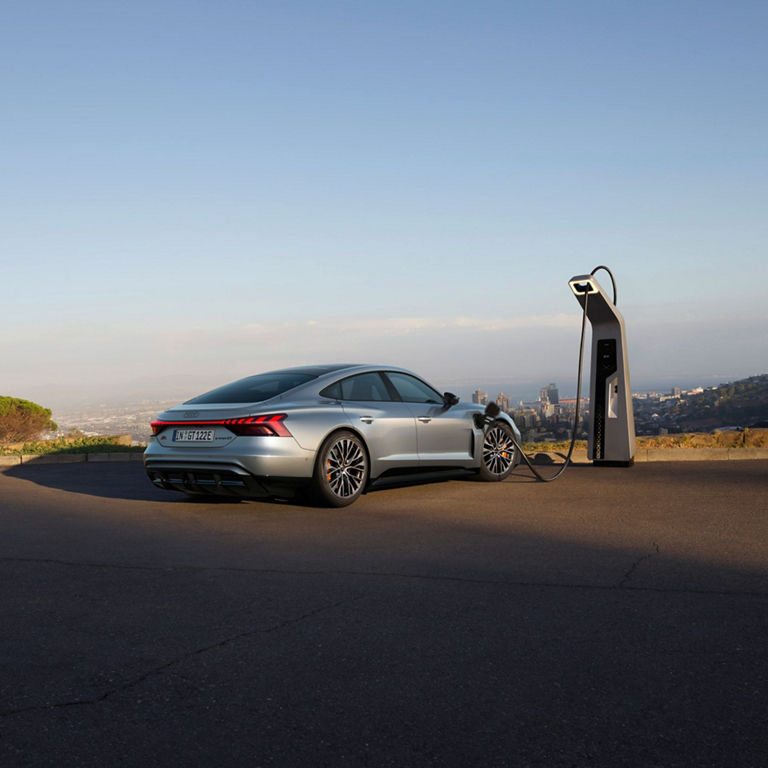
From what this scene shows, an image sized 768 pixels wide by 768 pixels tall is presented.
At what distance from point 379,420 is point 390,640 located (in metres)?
5.75

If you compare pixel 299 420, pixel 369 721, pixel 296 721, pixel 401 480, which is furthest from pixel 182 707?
pixel 401 480

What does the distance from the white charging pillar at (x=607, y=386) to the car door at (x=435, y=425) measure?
3.31m

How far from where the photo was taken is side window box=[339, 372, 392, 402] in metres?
10.3

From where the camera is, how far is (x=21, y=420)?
2405cm

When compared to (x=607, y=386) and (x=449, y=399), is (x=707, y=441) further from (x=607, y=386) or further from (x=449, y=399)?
(x=449, y=399)

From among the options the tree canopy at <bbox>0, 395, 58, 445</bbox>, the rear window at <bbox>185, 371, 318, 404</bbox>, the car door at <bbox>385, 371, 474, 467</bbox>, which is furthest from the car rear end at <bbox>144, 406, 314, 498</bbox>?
the tree canopy at <bbox>0, 395, 58, 445</bbox>

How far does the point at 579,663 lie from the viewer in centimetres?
417

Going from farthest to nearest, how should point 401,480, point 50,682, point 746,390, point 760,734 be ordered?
point 746,390
point 401,480
point 50,682
point 760,734

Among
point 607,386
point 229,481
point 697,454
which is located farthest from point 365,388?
point 697,454

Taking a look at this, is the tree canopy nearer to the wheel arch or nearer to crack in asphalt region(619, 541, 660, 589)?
the wheel arch

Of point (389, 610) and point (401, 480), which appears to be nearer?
point (389, 610)

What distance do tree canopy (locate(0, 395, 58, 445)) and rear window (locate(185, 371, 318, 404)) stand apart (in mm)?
14507

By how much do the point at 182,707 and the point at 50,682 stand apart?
699mm

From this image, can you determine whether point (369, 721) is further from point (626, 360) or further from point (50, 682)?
point (626, 360)
